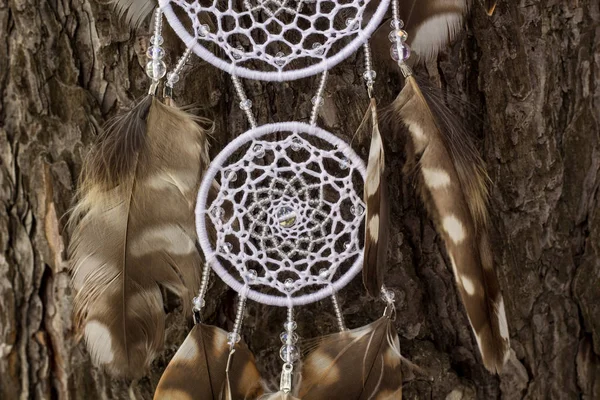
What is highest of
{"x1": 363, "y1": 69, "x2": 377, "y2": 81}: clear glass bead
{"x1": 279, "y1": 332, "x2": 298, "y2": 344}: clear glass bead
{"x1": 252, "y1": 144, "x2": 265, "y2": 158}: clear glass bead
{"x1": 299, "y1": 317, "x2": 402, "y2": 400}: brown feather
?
{"x1": 363, "y1": 69, "x2": 377, "y2": 81}: clear glass bead

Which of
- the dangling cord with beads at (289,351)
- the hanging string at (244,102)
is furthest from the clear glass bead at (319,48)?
the dangling cord with beads at (289,351)

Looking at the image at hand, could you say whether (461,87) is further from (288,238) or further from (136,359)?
(136,359)

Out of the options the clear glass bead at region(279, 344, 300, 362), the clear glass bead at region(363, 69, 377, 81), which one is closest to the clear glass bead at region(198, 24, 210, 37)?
the clear glass bead at region(363, 69, 377, 81)

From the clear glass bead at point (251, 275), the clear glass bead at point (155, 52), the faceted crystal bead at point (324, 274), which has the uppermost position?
the clear glass bead at point (155, 52)

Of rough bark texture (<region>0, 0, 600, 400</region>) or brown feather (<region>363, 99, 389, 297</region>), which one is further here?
rough bark texture (<region>0, 0, 600, 400</region>)

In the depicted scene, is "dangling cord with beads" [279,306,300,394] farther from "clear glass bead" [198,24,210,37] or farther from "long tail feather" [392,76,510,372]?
"clear glass bead" [198,24,210,37]

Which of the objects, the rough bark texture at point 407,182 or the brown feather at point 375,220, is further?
the rough bark texture at point 407,182

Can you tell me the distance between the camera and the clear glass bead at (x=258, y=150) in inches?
31.8

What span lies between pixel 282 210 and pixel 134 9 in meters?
0.33

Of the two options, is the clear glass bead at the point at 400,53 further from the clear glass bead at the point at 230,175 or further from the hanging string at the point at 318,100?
the clear glass bead at the point at 230,175

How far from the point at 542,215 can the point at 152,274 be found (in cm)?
57

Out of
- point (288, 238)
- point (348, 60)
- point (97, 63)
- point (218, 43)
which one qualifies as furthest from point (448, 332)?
point (97, 63)

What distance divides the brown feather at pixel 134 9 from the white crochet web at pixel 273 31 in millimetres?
37

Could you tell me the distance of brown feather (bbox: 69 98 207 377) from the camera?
80cm
